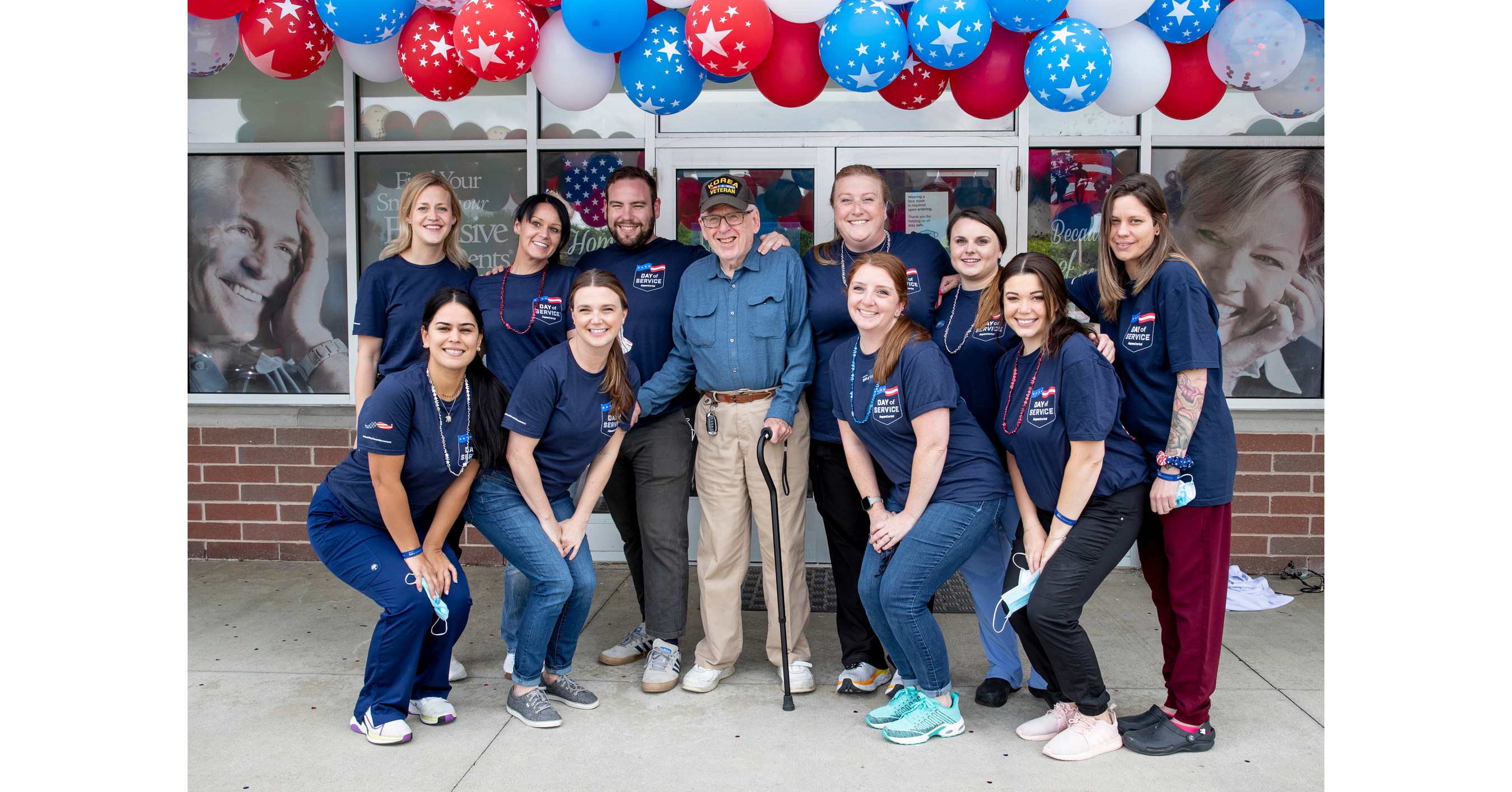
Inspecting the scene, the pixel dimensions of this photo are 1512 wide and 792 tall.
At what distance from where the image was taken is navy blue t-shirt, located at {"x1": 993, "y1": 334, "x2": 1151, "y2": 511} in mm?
3145

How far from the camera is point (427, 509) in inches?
141

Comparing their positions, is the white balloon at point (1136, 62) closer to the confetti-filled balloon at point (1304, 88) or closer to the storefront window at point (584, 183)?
the confetti-filled balloon at point (1304, 88)

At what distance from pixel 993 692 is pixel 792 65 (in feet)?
8.16

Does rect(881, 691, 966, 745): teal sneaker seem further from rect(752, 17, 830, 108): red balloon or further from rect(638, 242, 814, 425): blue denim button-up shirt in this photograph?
rect(752, 17, 830, 108): red balloon

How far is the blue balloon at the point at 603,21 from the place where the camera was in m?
3.32

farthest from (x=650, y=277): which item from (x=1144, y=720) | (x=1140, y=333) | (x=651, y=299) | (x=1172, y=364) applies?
→ (x=1144, y=720)

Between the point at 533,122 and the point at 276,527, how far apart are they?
9.30 feet

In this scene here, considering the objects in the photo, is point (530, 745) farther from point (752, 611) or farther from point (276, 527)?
point (276, 527)

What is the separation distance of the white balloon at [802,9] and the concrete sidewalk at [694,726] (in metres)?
2.53

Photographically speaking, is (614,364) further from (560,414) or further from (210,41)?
A: (210,41)

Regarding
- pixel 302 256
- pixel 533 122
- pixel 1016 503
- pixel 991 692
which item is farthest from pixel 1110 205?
pixel 302 256

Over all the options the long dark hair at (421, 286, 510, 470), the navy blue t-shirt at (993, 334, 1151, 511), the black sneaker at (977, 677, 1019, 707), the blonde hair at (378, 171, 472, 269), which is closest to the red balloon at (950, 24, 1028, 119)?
the navy blue t-shirt at (993, 334, 1151, 511)

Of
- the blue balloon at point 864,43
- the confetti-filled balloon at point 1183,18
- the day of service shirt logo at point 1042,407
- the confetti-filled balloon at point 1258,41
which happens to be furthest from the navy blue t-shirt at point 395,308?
the confetti-filled balloon at point 1258,41

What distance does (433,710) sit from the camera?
11.5 feet
